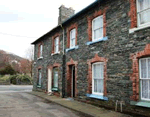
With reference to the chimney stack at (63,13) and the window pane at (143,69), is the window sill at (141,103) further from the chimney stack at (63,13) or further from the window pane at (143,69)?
the chimney stack at (63,13)

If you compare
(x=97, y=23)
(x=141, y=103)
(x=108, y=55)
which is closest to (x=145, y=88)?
(x=141, y=103)

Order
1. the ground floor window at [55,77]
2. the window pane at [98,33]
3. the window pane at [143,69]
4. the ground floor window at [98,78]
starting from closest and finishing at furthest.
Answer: the window pane at [143,69], the ground floor window at [98,78], the window pane at [98,33], the ground floor window at [55,77]

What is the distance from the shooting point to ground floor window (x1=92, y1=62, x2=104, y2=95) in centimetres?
953

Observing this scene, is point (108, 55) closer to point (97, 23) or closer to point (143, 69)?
point (143, 69)

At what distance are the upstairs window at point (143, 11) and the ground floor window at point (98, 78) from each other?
327 centimetres

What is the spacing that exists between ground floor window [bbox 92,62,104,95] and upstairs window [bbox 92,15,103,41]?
171cm

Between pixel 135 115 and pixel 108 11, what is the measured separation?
5.65 m

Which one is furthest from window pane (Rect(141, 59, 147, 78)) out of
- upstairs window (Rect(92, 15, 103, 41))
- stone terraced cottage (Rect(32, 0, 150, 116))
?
upstairs window (Rect(92, 15, 103, 41))

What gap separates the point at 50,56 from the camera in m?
16.2

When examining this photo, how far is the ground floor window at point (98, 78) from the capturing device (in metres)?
9.53

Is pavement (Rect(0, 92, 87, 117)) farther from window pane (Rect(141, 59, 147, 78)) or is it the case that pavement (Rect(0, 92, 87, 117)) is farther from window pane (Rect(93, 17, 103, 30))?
window pane (Rect(93, 17, 103, 30))

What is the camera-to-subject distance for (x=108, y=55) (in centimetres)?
893

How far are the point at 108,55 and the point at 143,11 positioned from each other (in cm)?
281

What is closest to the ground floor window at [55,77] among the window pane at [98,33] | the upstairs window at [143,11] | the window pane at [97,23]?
the window pane at [98,33]
